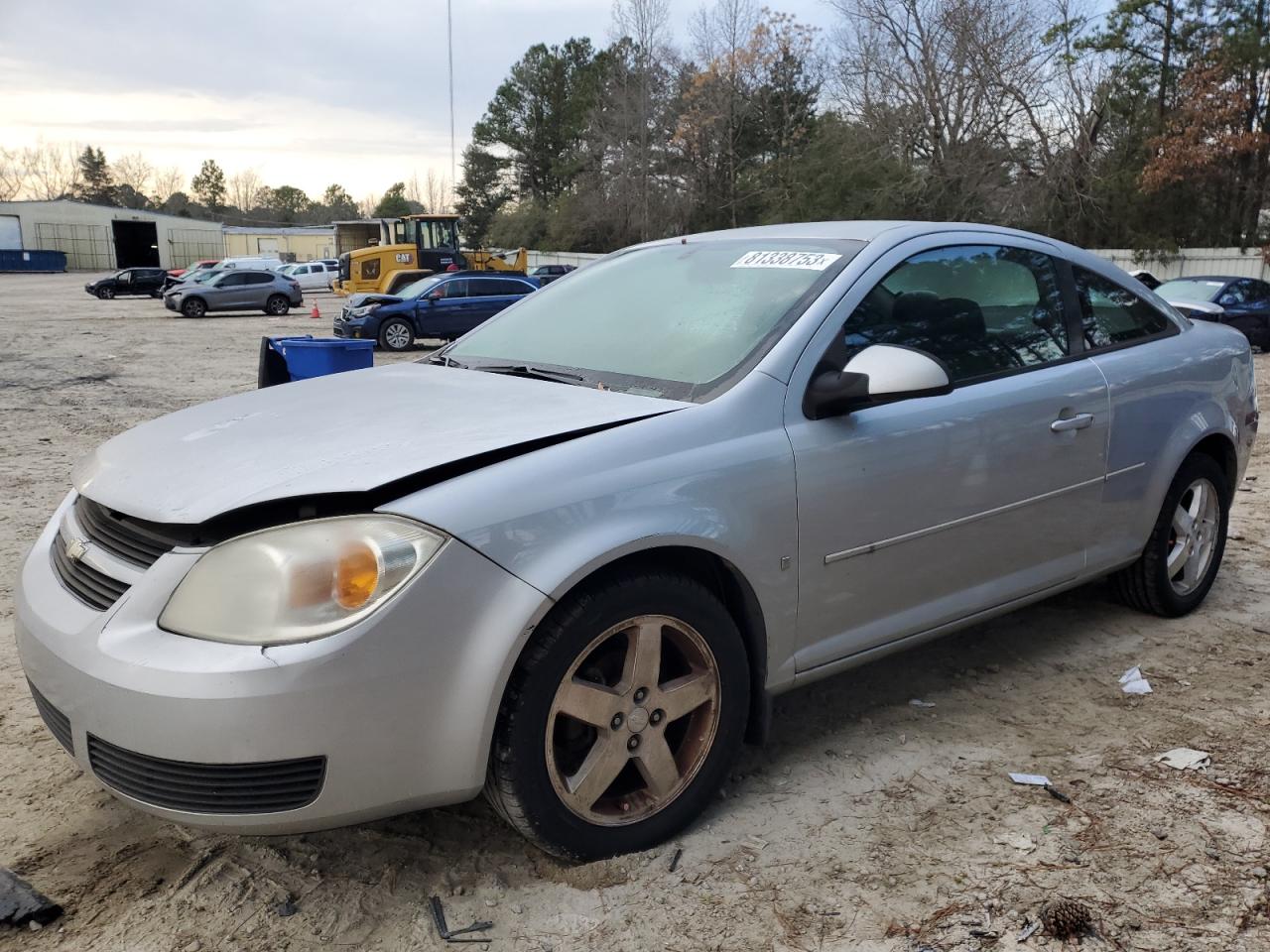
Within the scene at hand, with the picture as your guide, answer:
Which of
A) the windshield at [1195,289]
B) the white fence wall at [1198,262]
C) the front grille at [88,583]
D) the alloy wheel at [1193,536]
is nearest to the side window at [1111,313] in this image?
the alloy wheel at [1193,536]

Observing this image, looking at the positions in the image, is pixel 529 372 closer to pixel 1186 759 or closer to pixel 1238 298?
pixel 1186 759

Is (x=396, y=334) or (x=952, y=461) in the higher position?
(x=952, y=461)

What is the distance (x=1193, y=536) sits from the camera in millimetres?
4504

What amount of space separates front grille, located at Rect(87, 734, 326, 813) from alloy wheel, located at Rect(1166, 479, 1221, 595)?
3.64 meters

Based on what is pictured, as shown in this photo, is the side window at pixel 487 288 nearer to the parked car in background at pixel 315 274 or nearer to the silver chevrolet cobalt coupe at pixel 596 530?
the silver chevrolet cobalt coupe at pixel 596 530

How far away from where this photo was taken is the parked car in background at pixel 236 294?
98.8 feet

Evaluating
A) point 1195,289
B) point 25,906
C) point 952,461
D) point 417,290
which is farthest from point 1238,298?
point 25,906

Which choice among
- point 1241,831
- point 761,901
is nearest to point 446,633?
point 761,901

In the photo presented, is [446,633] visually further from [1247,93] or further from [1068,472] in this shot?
[1247,93]

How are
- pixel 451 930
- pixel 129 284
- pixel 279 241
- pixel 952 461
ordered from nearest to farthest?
pixel 451 930
pixel 952 461
pixel 129 284
pixel 279 241

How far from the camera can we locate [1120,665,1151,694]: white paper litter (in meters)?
3.82

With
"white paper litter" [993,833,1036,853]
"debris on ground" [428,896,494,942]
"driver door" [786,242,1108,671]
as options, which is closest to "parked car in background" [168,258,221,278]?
"driver door" [786,242,1108,671]

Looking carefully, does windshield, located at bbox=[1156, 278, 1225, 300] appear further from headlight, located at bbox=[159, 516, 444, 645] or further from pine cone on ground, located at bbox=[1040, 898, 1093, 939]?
headlight, located at bbox=[159, 516, 444, 645]

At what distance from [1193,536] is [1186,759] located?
5.01 feet
